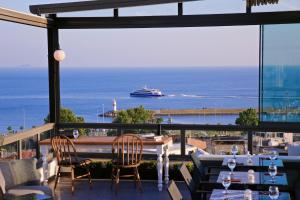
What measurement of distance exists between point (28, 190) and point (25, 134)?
6.26 feet

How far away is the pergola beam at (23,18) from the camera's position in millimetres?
6665

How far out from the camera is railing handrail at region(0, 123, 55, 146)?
6.86 m

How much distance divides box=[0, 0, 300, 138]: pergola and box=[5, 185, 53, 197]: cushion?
8.11 feet

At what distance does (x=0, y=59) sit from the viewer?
1518 inches

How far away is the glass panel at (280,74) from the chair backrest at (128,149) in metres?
2.09

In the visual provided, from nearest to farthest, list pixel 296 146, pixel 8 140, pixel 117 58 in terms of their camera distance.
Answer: pixel 8 140
pixel 296 146
pixel 117 58

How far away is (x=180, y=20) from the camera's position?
802 centimetres

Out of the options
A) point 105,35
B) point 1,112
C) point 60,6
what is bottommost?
point 1,112

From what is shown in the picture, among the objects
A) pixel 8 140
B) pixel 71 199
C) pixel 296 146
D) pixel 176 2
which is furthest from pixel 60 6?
pixel 296 146

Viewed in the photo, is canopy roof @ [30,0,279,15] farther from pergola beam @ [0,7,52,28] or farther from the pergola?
pergola beam @ [0,7,52,28]

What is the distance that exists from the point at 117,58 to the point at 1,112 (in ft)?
37.8

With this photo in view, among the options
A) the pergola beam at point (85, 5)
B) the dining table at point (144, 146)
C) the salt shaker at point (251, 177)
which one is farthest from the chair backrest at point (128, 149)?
the salt shaker at point (251, 177)

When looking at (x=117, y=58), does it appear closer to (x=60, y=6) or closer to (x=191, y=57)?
(x=191, y=57)

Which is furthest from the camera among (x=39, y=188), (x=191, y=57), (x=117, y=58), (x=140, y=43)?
(x=191, y=57)
